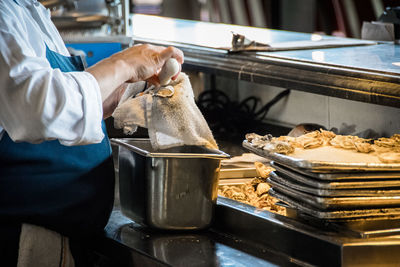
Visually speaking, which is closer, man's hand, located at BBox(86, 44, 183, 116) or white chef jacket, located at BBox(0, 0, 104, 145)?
white chef jacket, located at BBox(0, 0, 104, 145)

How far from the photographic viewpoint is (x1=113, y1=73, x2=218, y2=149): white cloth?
182 cm

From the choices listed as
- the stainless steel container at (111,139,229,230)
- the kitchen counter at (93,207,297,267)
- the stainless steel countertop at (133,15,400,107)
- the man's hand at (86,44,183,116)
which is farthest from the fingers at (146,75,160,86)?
the stainless steel countertop at (133,15,400,107)

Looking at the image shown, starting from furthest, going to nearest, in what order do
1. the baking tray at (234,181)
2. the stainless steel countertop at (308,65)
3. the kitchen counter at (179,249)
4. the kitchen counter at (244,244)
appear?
the baking tray at (234,181) < the stainless steel countertop at (308,65) < the kitchen counter at (179,249) < the kitchen counter at (244,244)

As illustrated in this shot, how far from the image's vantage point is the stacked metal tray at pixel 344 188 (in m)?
1.59

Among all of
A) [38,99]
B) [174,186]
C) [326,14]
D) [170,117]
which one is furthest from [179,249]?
[326,14]

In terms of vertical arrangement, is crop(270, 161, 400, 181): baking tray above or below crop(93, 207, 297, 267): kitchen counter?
above

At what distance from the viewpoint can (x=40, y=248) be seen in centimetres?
177

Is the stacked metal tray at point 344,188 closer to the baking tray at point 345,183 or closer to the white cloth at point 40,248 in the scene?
the baking tray at point 345,183

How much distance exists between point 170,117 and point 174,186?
188 mm

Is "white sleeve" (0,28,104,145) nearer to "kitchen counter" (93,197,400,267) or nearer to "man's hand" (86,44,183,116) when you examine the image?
"man's hand" (86,44,183,116)

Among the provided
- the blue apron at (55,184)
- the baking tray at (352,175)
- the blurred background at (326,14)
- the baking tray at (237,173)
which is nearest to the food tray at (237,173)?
the baking tray at (237,173)

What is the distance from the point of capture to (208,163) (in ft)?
5.91

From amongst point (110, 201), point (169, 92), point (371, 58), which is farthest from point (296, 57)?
point (110, 201)

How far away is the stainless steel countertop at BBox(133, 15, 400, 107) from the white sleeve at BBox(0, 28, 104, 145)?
2.92 ft
